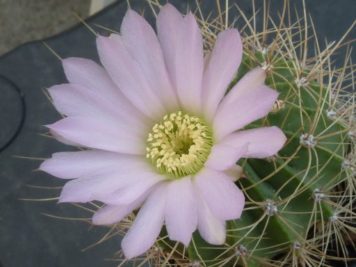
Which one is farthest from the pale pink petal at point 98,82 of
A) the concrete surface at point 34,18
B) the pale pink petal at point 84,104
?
the concrete surface at point 34,18

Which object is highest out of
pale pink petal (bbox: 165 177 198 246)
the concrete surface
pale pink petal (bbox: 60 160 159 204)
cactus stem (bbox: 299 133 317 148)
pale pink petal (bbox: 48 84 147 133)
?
pale pink petal (bbox: 48 84 147 133)

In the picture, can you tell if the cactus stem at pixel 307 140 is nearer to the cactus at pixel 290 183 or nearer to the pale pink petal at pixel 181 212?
the cactus at pixel 290 183

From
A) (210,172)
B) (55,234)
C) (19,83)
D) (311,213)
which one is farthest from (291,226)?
(19,83)

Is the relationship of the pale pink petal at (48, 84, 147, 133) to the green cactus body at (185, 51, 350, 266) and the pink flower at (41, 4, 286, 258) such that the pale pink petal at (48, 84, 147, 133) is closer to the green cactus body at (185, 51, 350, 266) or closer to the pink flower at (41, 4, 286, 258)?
the pink flower at (41, 4, 286, 258)

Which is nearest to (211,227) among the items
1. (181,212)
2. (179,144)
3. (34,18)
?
(181,212)

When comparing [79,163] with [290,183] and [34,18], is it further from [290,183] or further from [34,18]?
[34,18]

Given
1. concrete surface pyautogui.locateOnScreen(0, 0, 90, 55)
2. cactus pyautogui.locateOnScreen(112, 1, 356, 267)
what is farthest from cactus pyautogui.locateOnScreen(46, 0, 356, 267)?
concrete surface pyautogui.locateOnScreen(0, 0, 90, 55)
